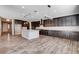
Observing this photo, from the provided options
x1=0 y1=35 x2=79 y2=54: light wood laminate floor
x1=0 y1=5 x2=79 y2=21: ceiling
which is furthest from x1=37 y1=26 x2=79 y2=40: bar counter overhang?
x1=0 y1=5 x2=79 y2=21: ceiling

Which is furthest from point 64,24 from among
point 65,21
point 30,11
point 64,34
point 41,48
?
point 30,11

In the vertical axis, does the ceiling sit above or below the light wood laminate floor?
above

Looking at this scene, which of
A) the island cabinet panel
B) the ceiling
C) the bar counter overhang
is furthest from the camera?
the island cabinet panel

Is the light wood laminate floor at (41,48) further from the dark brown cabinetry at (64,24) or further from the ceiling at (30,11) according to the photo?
the ceiling at (30,11)

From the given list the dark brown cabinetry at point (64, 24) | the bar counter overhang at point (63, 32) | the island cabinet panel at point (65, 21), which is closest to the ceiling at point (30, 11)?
the dark brown cabinetry at point (64, 24)

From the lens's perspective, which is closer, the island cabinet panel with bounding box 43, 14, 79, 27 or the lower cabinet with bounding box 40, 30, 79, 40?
the lower cabinet with bounding box 40, 30, 79, 40

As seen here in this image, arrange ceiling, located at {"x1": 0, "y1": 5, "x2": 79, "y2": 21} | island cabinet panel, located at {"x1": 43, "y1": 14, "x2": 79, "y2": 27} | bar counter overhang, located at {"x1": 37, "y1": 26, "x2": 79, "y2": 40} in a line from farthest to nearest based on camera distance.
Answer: island cabinet panel, located at {"x1": 43, "y1": 14, "x2": 79, "y2": 27} → bar counter overhang, located at {"x1": 37, "y1": 26, "x2": 79, "y2": 40} → ceiling, located at {"x1": 0, "y1": 5, "x2": 79, "y2": 21}

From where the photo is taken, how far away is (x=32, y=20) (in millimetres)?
3078

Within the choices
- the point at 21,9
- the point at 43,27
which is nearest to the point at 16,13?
the point at 21,9

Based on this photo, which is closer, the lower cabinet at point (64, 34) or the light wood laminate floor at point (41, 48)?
the light wood laminate floor at point (41, 48)

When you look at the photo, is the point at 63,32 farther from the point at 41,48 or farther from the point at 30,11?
the point at 30,11

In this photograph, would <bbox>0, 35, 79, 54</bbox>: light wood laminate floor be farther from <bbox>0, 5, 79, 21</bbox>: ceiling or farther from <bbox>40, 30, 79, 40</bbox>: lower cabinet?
<bbox>0, 5, 79, 21</bbox>: ceiling

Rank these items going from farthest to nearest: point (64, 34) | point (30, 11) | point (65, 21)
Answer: point (65, 21) < point (64, 34) < point (30, 11)
